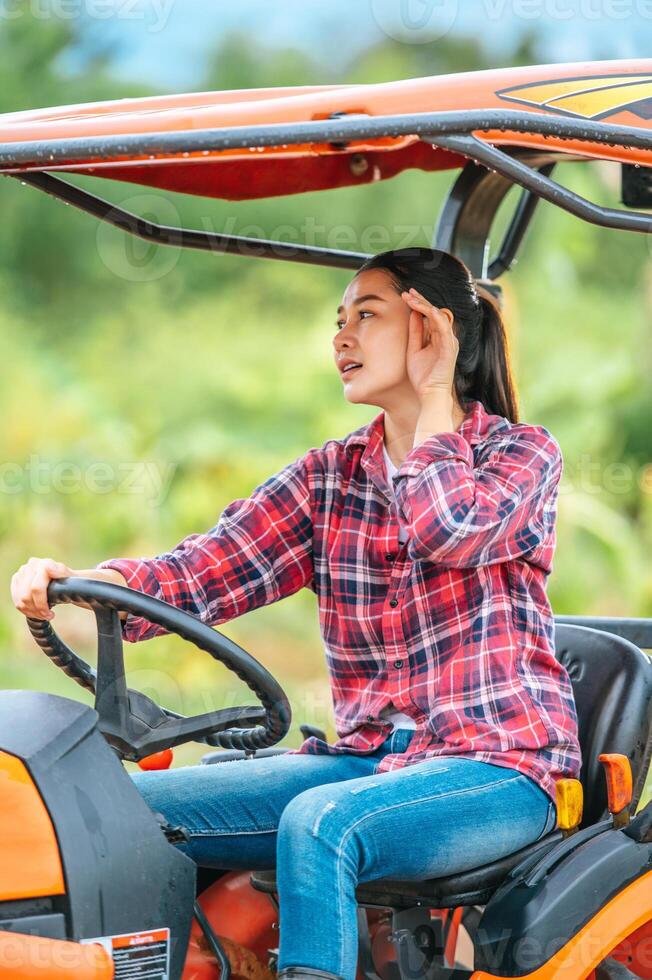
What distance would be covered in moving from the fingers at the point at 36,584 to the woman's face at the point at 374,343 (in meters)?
0.59

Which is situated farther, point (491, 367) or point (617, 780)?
point (491, 367)

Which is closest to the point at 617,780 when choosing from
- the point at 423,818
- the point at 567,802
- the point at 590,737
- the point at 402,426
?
the point at 567,802

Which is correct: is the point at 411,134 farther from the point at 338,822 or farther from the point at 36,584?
the point at 338,822

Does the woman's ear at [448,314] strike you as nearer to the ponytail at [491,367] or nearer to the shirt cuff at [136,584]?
the ponytail at [491,367]

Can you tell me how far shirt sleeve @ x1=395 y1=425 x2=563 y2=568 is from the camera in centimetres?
203

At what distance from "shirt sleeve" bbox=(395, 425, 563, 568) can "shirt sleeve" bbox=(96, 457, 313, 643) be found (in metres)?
0.32

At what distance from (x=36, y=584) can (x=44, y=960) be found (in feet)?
1.85

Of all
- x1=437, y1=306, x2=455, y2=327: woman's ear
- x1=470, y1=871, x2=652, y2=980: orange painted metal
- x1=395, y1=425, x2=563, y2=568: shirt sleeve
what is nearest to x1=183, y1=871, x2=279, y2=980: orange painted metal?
x1=470, y1=871, x2=652, y2=980: orange painted metal

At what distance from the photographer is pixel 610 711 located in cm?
225

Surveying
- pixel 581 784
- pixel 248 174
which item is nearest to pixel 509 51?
pixel 248 174

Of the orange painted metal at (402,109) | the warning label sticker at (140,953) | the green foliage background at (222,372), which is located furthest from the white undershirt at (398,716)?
the green foliage background at (222,372)

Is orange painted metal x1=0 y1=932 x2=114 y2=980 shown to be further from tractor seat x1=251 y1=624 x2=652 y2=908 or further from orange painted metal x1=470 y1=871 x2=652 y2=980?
orange painted metal x1=470 y1=871 x2=652 y2=980

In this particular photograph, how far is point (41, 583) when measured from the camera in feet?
6.51

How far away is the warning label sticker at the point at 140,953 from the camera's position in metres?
1.76
